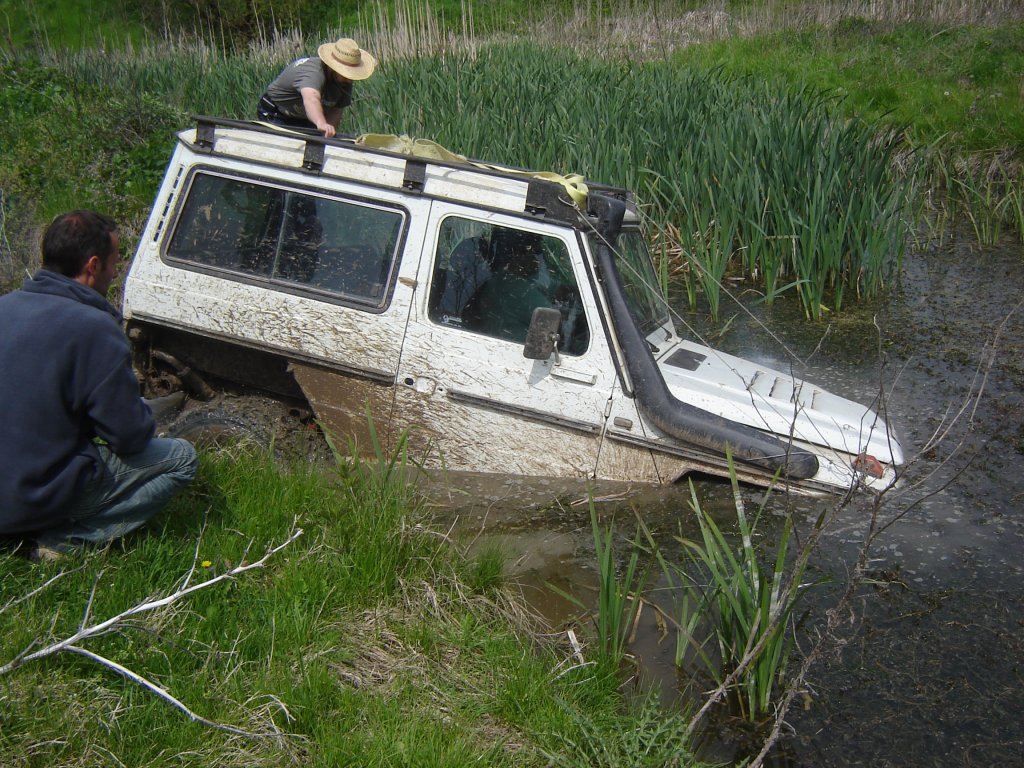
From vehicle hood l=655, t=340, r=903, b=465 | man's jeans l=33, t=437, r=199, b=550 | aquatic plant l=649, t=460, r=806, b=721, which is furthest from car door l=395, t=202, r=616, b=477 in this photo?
man's jeans l=33, t=437, r=199, b=550

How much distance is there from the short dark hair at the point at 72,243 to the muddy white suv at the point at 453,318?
162cm

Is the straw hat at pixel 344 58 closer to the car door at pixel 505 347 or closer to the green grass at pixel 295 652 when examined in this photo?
the car door at pixel 505 347

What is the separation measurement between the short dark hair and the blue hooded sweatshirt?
6 cm

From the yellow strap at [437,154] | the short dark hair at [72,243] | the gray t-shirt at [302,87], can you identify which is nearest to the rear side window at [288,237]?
the yellow strap at [437,154]

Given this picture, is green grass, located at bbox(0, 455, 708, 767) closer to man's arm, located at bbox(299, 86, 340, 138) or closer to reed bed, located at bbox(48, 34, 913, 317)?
man's arm, located at bbox(299, 86, 340, 138)

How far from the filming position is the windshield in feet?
15.6

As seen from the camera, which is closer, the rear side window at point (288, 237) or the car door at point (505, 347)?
the car door at point (505, 347)

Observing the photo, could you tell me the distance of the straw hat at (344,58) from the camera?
6270 millimetres

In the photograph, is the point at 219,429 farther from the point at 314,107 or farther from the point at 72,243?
the point at 314,107

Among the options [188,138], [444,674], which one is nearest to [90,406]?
[444,674]

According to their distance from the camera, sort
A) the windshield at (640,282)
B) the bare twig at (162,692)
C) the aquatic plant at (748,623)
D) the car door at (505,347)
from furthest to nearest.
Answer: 1. the windshield at (640,282)
2. the car door at (505,347)
3. the aquatic plant at (748,623)
4. the bare twig at (162,692)

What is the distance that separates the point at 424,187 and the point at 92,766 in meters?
3.01

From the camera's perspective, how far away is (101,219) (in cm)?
332

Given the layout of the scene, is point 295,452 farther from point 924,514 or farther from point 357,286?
point 924,514
